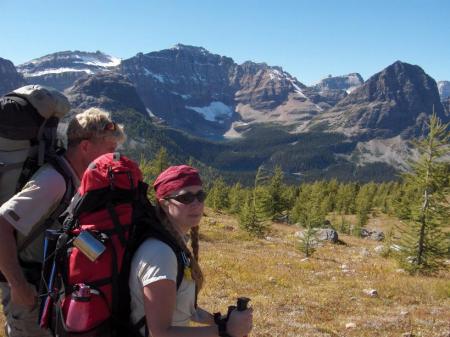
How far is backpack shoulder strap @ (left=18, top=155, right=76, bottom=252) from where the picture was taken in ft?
13.8

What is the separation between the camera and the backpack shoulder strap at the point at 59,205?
4.21 m

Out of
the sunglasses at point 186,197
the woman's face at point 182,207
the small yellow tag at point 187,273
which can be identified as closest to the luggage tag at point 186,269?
the small yellow tag at point 187,273

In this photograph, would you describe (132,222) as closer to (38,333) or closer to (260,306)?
(38,333)

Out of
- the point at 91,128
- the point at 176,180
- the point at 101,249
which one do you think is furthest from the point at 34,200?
the point at 176,180

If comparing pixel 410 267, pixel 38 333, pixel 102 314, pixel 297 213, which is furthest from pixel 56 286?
pixel 297 213

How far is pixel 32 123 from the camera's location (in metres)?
4.29

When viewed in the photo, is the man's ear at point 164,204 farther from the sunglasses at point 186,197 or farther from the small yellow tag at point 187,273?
the small yellow tag at point 187,273

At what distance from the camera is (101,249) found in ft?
10.5

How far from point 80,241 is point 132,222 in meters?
0.38

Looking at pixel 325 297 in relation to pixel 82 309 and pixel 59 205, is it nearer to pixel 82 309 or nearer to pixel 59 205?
pixel 59 205

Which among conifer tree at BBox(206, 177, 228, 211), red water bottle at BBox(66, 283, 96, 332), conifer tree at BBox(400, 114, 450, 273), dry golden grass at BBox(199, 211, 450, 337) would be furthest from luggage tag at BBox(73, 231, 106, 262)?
conifer tree at BBox(206, 177, 228, 211)

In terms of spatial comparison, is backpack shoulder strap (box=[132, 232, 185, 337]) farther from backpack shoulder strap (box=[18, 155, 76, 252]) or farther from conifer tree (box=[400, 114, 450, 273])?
conifer tree (box=[400, 114, 450, 273])

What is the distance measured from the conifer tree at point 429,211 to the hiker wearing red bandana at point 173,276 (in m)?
19.3

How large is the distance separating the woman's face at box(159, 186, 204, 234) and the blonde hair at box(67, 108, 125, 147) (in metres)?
1.13
